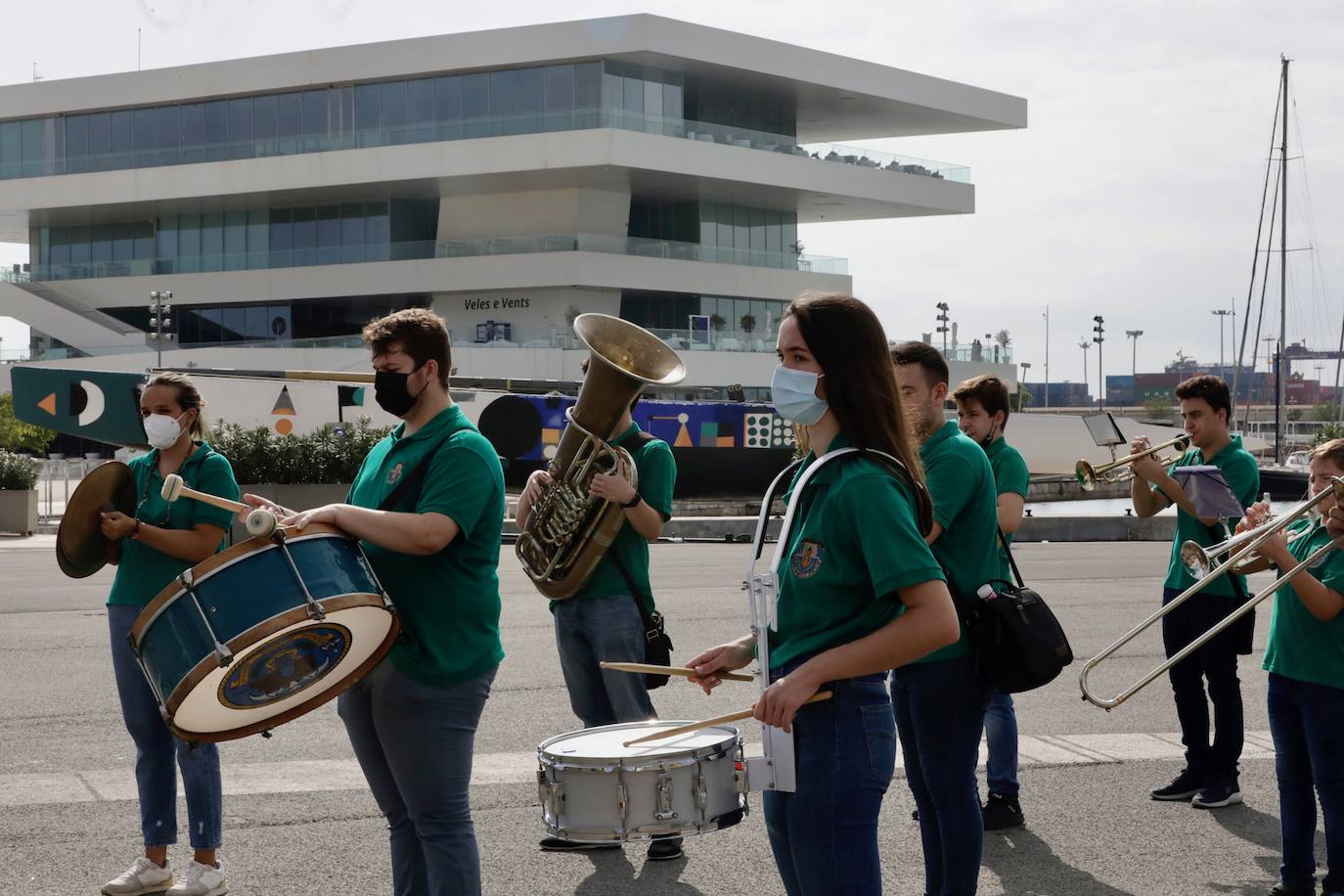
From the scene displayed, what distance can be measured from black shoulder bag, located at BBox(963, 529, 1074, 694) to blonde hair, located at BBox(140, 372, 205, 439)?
3.09 m

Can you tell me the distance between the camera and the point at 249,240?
61.0m

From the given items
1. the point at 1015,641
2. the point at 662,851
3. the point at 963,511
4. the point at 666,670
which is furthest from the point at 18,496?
the point at 666,670

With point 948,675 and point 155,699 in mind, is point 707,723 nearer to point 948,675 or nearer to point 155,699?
point 948,675

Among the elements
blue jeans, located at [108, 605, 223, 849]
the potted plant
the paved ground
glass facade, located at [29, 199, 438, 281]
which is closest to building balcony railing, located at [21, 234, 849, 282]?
glass facade, located at [29, 199, 438, 281]

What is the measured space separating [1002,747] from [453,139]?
52.2 m

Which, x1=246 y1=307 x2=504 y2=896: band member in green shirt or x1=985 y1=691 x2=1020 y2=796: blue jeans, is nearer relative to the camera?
x1=246 y1=307 x2=504 y2=896: band member in green shirt

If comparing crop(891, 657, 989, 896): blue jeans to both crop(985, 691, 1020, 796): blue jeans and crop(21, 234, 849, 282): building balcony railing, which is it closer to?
crop(985, 691, 1020, 796): blue jeans

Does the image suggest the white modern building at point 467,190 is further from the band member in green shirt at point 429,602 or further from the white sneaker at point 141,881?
the band member in green shirt at point 429,602

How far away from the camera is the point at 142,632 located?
13.2 feet

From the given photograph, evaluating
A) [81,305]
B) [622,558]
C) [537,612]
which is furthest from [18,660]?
[81,305]

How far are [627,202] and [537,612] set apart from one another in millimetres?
46008

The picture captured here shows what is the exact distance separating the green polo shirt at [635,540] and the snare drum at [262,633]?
1956mm

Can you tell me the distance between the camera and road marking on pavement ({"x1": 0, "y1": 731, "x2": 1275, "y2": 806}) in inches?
265

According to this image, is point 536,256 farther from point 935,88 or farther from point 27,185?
point 27,185
